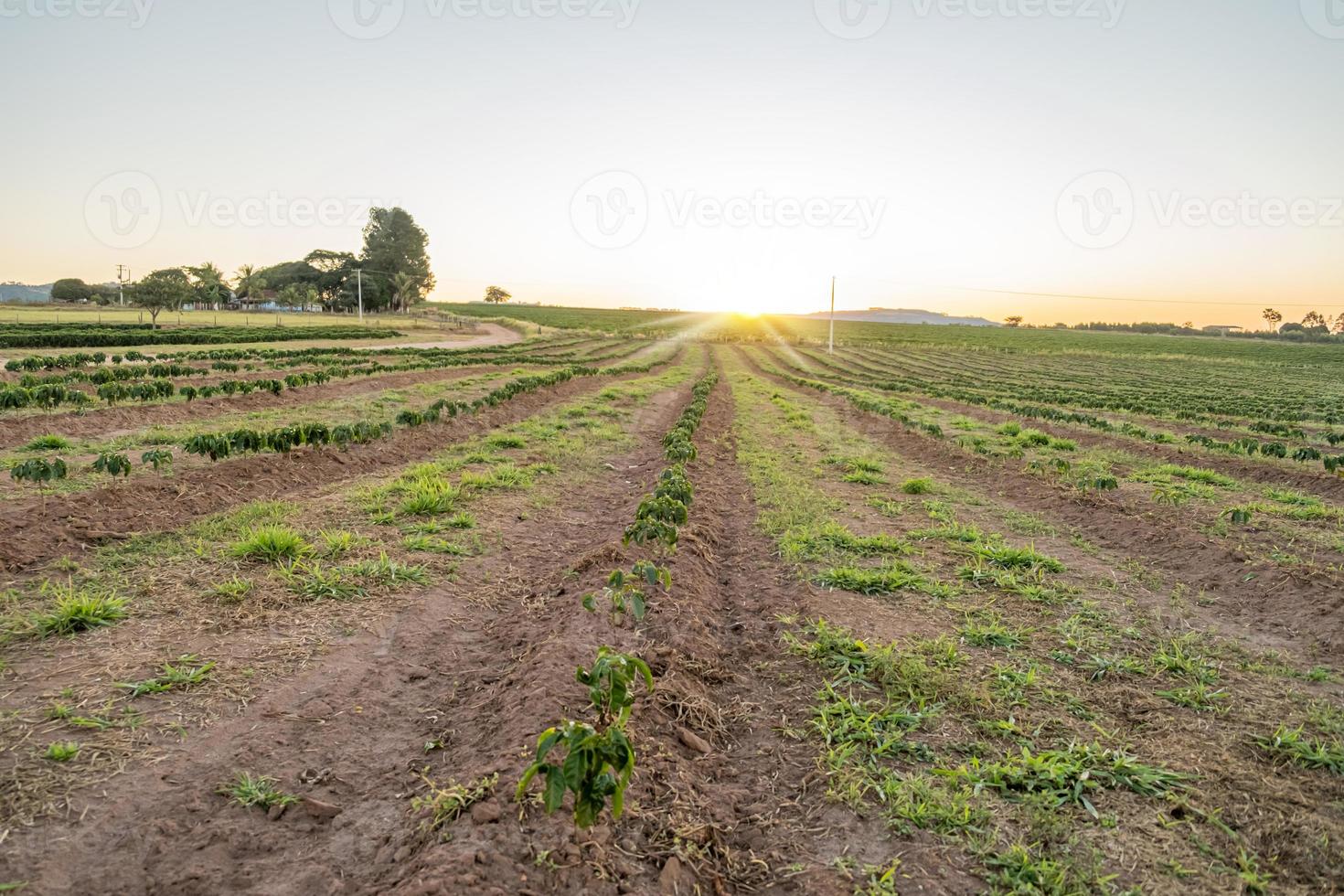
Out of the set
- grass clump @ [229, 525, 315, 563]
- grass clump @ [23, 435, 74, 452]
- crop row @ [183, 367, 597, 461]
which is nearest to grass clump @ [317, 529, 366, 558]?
grass clump @ [229, 525, 315, 563]

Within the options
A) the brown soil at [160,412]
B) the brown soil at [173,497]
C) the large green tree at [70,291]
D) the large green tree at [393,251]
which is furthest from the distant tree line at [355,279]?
the brown soil at [173,497]

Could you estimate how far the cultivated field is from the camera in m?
3.30

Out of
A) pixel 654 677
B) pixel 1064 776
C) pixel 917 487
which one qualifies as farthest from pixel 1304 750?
pixel 917 487

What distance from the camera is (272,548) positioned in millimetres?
6820

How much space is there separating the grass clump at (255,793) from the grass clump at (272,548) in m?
3.40

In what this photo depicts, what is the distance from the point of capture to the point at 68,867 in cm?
302

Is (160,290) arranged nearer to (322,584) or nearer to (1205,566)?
(322,584)

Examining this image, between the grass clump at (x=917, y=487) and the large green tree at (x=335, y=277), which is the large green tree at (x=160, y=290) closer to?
the large green tree at (x=335, y=277)

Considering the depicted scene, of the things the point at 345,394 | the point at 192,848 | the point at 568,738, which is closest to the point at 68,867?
the point at 192,848

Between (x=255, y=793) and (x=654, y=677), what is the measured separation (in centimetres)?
259

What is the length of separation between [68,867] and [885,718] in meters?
4.56

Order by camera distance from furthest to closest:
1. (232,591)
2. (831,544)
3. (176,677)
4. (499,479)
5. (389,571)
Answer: (499,479)
(831,544)
(389,571)
(232,591)
(176,677)

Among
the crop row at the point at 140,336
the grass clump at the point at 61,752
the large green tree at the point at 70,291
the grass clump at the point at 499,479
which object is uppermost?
the large green tree at the point at 70,291

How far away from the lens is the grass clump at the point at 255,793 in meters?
3.57
